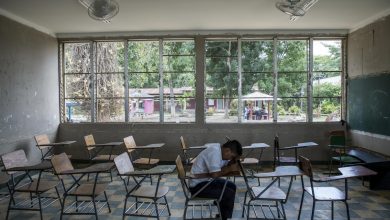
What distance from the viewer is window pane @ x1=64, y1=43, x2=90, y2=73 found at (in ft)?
23.6

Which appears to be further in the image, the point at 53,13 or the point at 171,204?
the point at 53,13

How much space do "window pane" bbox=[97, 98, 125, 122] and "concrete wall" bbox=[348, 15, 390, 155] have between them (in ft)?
16.6

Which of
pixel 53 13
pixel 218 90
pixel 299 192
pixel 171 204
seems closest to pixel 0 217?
pixel 171 204

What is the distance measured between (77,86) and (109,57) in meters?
1.00

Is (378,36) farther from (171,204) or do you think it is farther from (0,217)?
(0,217)

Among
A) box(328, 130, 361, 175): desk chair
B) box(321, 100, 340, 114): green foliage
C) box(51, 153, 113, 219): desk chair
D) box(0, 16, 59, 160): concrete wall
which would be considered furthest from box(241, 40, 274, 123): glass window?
box(0, 16, 59, 160): concrete wall

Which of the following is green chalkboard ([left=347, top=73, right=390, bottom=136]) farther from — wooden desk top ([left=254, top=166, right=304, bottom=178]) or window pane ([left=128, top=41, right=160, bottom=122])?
window pane ([left=128, top=41, right=160, bottom=122])

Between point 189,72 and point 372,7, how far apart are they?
363 centimetres

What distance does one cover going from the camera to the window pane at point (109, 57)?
713 centimetres

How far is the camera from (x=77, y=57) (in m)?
7.21

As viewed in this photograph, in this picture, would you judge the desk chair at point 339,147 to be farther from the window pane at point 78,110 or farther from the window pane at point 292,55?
the window pane at point 78,110

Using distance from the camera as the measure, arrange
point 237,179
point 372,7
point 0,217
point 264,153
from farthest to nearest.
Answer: point 264,153
point 237,179
point 372,7
point 0,217

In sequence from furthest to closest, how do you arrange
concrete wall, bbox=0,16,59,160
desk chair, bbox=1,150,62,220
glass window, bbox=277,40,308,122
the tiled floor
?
1. glass window, bbox=277,40,308,122
2. concrete wall, bbox=0,16,59,160
3. the tiled floor
4. desk chair, bbox=1,150,62,220

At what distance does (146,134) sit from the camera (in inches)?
273
